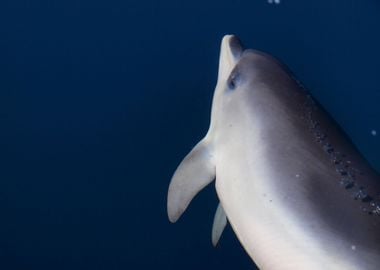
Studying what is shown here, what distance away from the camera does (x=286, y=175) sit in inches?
144

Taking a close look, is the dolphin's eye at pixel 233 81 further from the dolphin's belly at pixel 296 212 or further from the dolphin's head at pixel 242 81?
the dolphin's belly at pixel 296 212

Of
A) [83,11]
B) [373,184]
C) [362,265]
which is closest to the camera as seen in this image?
[362,265]

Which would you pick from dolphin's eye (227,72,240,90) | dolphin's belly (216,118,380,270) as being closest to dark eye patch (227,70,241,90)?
dolphin's eye (227,72,240,90)

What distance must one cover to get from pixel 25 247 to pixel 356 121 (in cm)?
444

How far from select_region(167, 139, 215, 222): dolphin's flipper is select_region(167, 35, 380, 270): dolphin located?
11mm

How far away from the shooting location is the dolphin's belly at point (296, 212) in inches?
132

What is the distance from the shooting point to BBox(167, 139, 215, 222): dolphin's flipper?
4.42 metres

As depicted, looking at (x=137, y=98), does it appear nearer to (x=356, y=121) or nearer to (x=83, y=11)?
(x=83, y=11)

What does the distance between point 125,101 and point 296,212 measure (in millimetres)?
3123

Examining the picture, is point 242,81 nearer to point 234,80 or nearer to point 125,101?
point 234,80

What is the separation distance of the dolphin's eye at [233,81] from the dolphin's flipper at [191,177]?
0.51m

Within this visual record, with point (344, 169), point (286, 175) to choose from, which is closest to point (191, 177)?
Answer: point (286, 175)

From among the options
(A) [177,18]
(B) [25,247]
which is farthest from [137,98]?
(B) [25,247]

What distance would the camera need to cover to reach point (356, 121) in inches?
267
